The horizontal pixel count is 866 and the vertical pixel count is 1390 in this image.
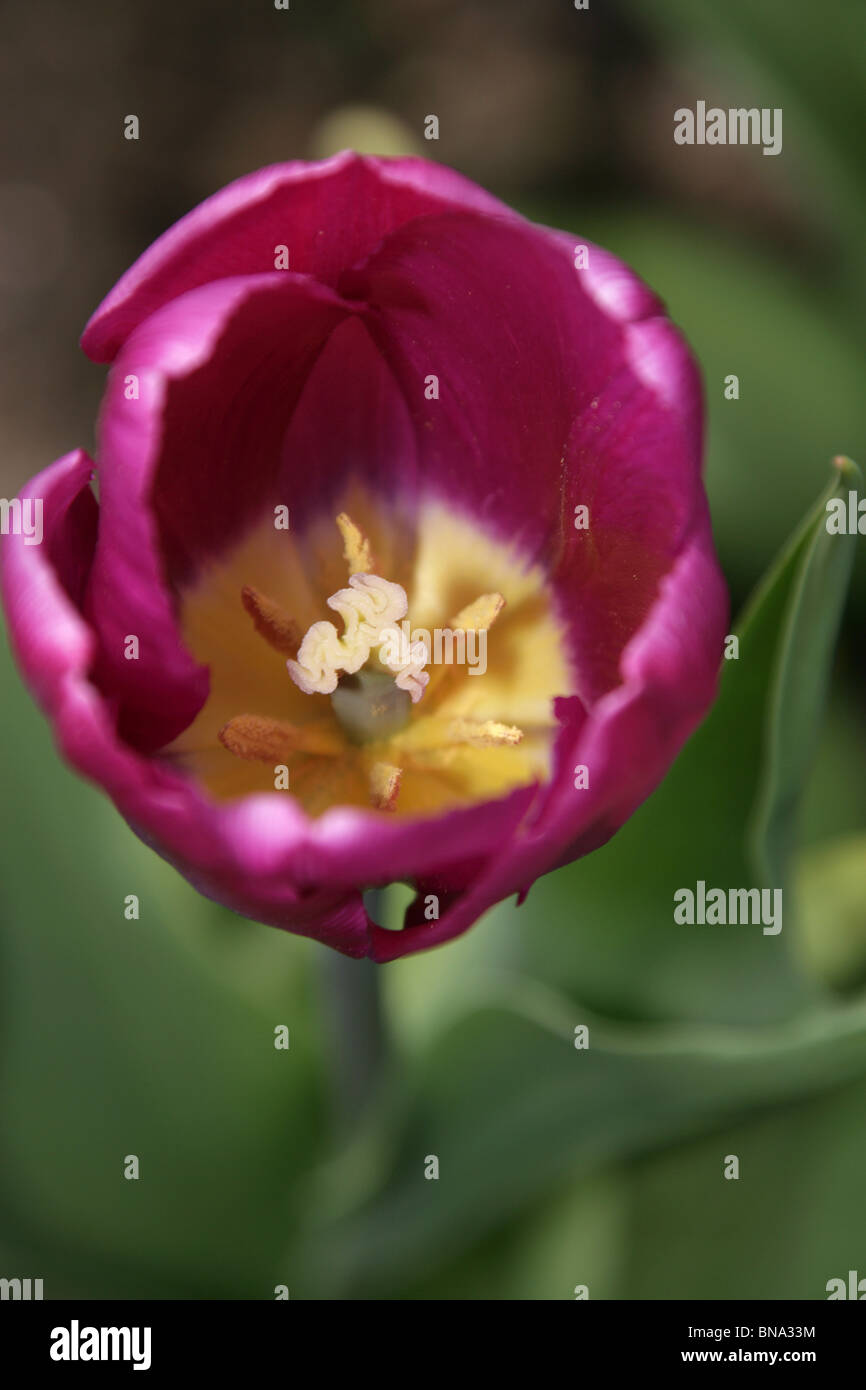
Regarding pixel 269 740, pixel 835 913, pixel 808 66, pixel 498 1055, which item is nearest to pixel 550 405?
pixel 269 740

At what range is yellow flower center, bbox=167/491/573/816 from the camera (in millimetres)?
1103

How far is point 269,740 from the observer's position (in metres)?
1.11

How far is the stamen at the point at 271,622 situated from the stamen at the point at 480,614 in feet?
0.43

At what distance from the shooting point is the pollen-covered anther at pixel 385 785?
1.06 m

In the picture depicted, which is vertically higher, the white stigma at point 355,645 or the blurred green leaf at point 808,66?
the blurred green leaf at point 808,66

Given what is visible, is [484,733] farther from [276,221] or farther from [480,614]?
[276,221]

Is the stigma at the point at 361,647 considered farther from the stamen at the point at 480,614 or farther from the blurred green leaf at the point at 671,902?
the blurred green leaf at the point at 671,902

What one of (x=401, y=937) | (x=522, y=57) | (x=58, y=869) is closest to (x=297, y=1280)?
(x=58, y=869)

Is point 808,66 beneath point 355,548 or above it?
above

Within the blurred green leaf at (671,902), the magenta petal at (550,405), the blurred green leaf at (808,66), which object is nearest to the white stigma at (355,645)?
→ the magenta petal at (550,405)

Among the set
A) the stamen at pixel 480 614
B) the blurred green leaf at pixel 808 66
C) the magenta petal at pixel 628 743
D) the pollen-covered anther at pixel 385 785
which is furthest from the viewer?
the blurred green leaf at pixel 808 66

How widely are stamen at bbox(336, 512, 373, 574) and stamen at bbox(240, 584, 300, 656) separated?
0.07 m

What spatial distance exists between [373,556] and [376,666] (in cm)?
15
